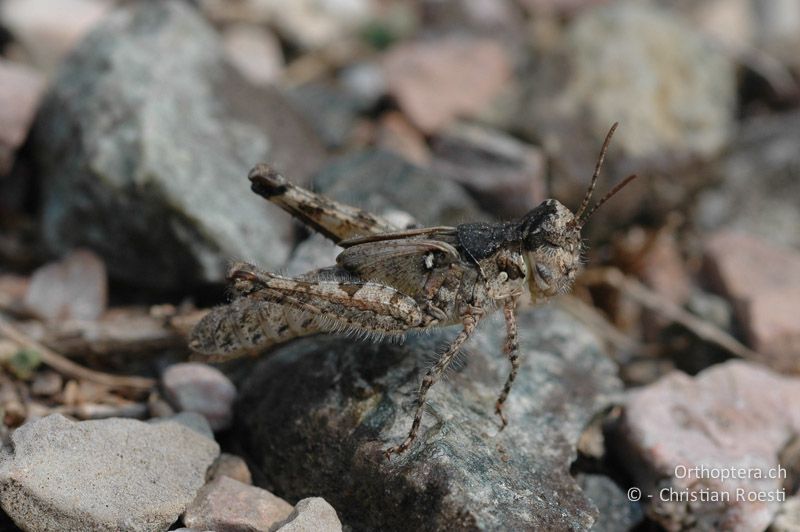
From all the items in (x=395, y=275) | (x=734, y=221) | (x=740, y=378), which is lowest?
(x=395, y=275)

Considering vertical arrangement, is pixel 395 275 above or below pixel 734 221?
below


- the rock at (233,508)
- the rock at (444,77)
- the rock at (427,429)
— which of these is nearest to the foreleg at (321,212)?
the rock at (427,429)

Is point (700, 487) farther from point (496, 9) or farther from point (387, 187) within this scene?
point (496, 9)

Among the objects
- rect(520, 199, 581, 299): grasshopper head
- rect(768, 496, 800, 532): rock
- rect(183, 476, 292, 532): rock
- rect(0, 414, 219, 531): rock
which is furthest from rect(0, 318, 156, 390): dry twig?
rect(768, 496, 800, 532): rock

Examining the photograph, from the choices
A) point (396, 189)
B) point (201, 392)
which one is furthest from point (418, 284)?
point (396, 189)

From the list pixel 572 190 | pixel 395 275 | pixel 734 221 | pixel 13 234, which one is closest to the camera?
pixel 395 275

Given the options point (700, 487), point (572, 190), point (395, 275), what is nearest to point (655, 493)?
point (700, 487)

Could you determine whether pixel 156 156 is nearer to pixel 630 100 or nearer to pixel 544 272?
pixel 544 272
